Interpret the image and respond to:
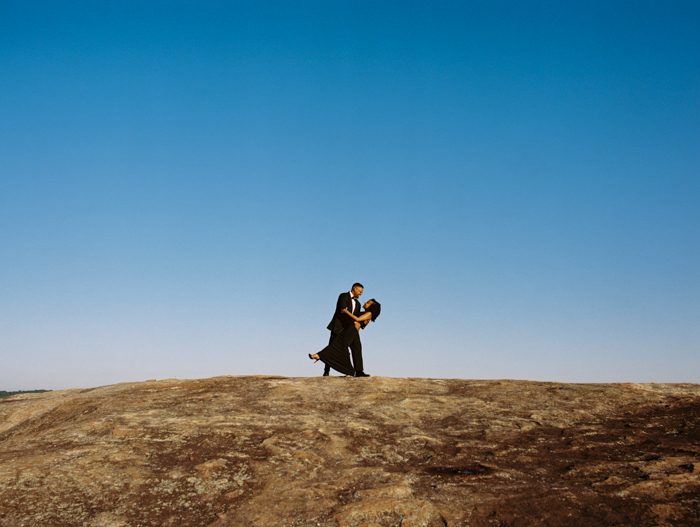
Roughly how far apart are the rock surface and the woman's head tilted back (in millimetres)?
2975

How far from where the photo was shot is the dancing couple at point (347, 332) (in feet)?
33.6

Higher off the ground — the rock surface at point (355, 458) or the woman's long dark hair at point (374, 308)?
the woman's long dark hair at point (374, 308)

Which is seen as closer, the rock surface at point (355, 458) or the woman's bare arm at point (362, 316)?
the rock surface at point (355, 458)

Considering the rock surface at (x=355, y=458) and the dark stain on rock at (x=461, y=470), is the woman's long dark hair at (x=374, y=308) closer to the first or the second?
the rock surface at (x=355, y=458)

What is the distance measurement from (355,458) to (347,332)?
548 centimetres

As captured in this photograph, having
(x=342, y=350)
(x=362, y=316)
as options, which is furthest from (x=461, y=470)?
(x=362, y=316)

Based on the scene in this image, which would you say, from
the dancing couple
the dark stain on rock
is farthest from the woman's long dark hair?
the dark stain on rock

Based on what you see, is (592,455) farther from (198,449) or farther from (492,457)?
(198,449)

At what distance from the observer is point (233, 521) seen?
366 cm

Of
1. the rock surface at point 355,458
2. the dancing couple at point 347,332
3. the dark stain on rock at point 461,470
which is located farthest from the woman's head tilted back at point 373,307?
the dark stain on rock at point 461,470

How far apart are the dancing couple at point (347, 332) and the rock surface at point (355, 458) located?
2.41 meters

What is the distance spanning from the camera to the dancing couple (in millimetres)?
10234

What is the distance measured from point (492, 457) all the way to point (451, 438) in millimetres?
661

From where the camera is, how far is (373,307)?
34.9 feet
